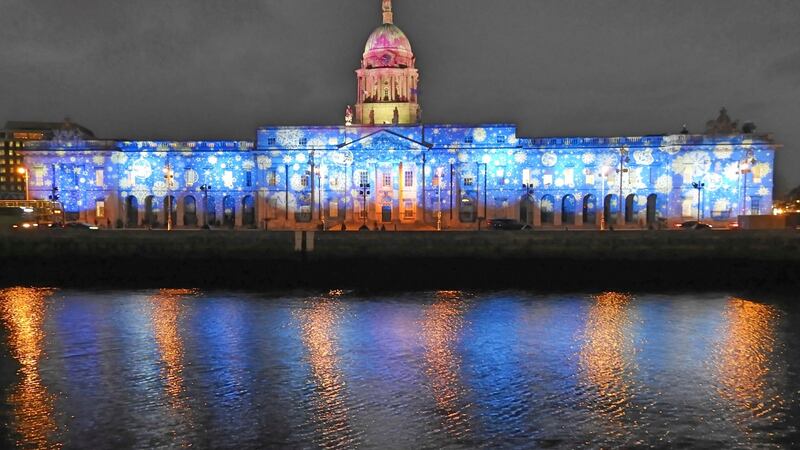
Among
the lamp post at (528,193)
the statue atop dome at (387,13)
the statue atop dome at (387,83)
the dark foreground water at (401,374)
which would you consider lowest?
the dark foreground water at (401,374)

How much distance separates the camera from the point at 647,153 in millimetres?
85938

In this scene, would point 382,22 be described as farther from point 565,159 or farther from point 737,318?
point 737,318

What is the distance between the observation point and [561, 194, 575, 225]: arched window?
288 feet

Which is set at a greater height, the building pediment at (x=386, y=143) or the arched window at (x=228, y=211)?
the building pediment at (x=386, y=143)

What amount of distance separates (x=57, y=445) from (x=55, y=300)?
74.8 ft

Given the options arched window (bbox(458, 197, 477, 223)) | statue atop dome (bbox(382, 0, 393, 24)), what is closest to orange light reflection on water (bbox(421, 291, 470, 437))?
arched window (bbox(458, 197, 477, 223))

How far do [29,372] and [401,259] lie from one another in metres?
25.7

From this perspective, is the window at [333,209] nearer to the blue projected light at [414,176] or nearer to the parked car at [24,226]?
the blue projected light at [414,176]

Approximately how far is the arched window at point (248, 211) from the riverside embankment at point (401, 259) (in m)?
42.4

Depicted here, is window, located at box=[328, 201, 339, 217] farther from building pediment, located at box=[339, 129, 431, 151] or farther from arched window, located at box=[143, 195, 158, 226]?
arched window, located at box=[143, 195, 158, 226]

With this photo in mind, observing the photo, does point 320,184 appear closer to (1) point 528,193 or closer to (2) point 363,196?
(2) point 363,196

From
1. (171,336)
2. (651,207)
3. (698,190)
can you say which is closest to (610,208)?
(651,207)

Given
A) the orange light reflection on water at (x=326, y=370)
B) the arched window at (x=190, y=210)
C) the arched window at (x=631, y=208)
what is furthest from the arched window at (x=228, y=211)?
the orange light reflection on water at (x=326, y=370)

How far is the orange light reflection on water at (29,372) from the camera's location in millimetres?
18156
